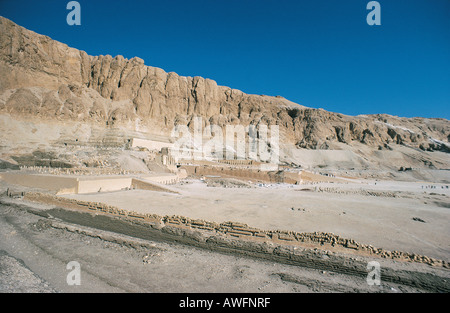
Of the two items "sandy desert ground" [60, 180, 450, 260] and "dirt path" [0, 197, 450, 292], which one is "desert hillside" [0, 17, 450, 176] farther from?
"dirt path" [0, 197, 450, 292]

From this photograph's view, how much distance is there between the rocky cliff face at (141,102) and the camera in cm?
4775

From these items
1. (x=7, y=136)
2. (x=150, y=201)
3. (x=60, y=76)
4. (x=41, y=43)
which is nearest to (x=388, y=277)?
(x=150, y=201)

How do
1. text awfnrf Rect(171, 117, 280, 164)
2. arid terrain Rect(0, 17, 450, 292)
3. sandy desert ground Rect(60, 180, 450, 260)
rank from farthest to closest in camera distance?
1. text awfnrf Rect(171, 117, 280, 164)
2. sandy desert ground Rect(60, 180, 450, 260)
3. arid terrain Rect(0, 17, 450, 292)

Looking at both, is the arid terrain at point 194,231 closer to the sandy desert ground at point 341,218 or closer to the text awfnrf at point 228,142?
the sandy desert ground at point 341,218

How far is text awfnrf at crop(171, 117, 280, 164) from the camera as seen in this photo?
180ft

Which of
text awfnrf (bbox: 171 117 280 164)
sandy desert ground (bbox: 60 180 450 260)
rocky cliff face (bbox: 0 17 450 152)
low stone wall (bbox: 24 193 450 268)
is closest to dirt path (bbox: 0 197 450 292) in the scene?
low stone wall (bbox: 24 193 450 268)

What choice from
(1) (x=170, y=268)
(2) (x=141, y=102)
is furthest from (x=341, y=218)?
(2) (x=141, y=102)

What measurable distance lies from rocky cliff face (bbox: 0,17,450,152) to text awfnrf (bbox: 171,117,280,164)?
3.30 meters

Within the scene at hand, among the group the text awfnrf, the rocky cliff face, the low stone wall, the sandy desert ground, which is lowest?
the sandy desert ground

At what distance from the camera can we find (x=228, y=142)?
66.6 meters

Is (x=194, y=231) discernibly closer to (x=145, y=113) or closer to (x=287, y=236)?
(x=287, y=236)

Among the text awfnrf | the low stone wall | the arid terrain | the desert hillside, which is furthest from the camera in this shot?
the text awfnrf

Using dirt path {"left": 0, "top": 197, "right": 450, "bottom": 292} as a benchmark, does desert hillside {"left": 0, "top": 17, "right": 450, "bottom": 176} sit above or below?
above

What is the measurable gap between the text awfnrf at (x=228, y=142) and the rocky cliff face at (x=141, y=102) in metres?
3.30
